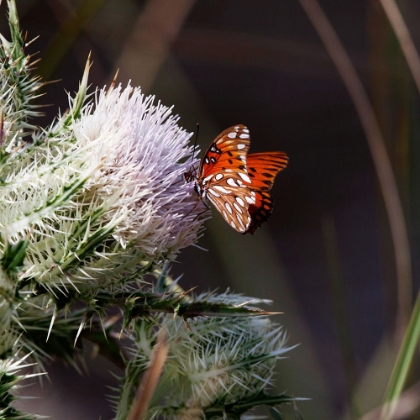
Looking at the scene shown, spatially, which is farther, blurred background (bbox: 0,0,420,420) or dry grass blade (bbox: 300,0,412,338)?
blurred background (bbox: 0,0,420,420)

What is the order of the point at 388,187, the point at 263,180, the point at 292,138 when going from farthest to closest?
the point at 292,138
the point at 388,187
the point at 263,180

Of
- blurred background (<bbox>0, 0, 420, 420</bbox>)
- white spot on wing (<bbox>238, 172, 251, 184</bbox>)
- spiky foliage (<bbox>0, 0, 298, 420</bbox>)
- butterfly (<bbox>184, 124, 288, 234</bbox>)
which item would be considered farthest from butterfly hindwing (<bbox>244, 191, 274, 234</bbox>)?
blurred background (<bbox>0, 0, 420, 420</bbox>)

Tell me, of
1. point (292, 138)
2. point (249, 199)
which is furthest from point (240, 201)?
point (292, 138)

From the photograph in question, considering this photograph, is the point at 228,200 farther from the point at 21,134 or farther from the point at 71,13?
the point at 71,13

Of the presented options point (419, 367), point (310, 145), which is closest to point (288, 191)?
point (310, 145)

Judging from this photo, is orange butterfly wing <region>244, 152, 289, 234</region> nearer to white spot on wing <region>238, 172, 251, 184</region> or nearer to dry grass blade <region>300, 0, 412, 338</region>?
white spot on wing <region>238, 172, 251, 184</region>

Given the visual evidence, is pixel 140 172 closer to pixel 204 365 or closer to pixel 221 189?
pixel 221 189

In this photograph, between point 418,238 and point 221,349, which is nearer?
point 221,349
